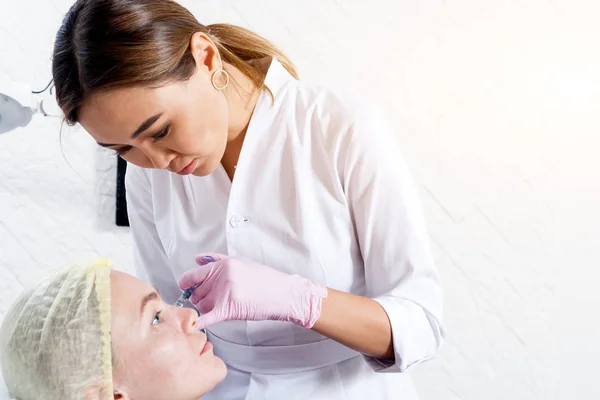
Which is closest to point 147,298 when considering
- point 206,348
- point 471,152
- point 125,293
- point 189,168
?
point 125,293

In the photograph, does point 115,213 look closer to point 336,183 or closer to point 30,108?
point 30,108

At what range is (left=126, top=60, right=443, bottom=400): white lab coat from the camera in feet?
3.78

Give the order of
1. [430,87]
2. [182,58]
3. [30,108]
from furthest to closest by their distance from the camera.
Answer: [430,87] → [30,108] → [182,58]

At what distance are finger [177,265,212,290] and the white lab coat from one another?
0.10 metres

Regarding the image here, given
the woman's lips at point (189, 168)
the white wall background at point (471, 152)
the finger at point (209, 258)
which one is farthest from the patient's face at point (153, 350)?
the white wall background at point (471, 152)

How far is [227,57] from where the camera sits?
3.95ft

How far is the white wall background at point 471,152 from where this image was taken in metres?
1.87

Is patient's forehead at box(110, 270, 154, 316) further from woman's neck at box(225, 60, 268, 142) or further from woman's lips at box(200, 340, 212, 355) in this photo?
woman's neck at box(225, 60, 268, 142)

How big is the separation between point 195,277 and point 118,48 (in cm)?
44

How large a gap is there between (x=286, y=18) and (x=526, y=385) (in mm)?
1382

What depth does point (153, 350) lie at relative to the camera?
1.12m

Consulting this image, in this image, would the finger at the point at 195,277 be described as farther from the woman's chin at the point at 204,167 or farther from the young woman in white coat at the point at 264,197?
the woman's chin at the point at 204,167

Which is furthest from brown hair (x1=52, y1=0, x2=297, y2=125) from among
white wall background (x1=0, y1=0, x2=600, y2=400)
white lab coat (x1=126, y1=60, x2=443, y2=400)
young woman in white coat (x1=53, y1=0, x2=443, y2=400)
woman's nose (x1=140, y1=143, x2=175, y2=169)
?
white wall background (x1=0, y1=0, x2=600, y2=400)

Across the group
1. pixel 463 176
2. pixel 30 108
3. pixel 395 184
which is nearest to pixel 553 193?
pixel 463 176
